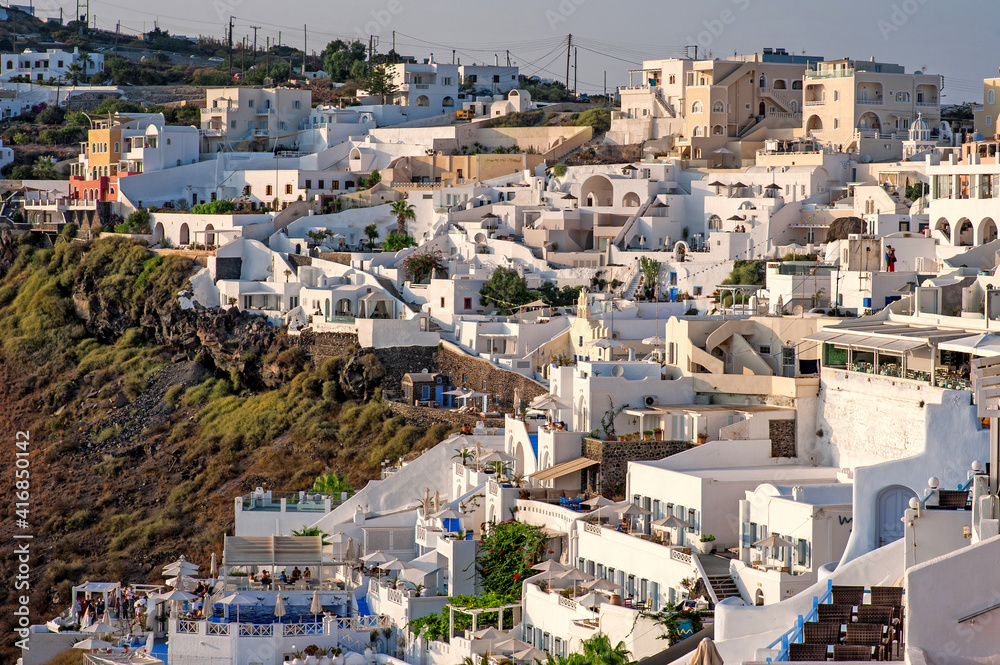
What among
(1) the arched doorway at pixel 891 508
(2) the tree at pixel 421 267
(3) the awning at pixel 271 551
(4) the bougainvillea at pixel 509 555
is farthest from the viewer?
(2) the tree at pixel 421 267

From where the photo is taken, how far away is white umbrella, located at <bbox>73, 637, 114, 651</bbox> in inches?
1088

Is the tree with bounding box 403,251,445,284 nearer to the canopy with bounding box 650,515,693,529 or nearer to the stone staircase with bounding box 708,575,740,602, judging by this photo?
the canopy with bounding box 650,515,693,529

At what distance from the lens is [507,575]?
92.7ft

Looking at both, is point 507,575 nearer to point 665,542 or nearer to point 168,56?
point 665,542

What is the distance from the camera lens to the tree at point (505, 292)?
148 ft

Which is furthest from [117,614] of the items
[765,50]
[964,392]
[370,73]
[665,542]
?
[370,73]

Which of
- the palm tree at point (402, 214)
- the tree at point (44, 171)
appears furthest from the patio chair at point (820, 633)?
the tree at point (44, 171)

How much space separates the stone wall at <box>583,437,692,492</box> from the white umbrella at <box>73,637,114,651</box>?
9912 mm

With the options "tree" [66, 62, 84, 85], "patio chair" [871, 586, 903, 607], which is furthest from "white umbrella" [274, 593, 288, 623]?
"tree" [66, 62, 84, 85]

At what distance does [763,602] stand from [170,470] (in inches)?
1123

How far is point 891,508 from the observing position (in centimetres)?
2145

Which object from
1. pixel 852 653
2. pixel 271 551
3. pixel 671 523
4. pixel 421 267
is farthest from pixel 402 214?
pixel 852 653

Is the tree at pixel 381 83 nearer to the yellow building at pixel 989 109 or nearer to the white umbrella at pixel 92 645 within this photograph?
the yellow building at pixel 989 109

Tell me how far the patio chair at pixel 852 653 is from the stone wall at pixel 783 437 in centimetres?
1546
